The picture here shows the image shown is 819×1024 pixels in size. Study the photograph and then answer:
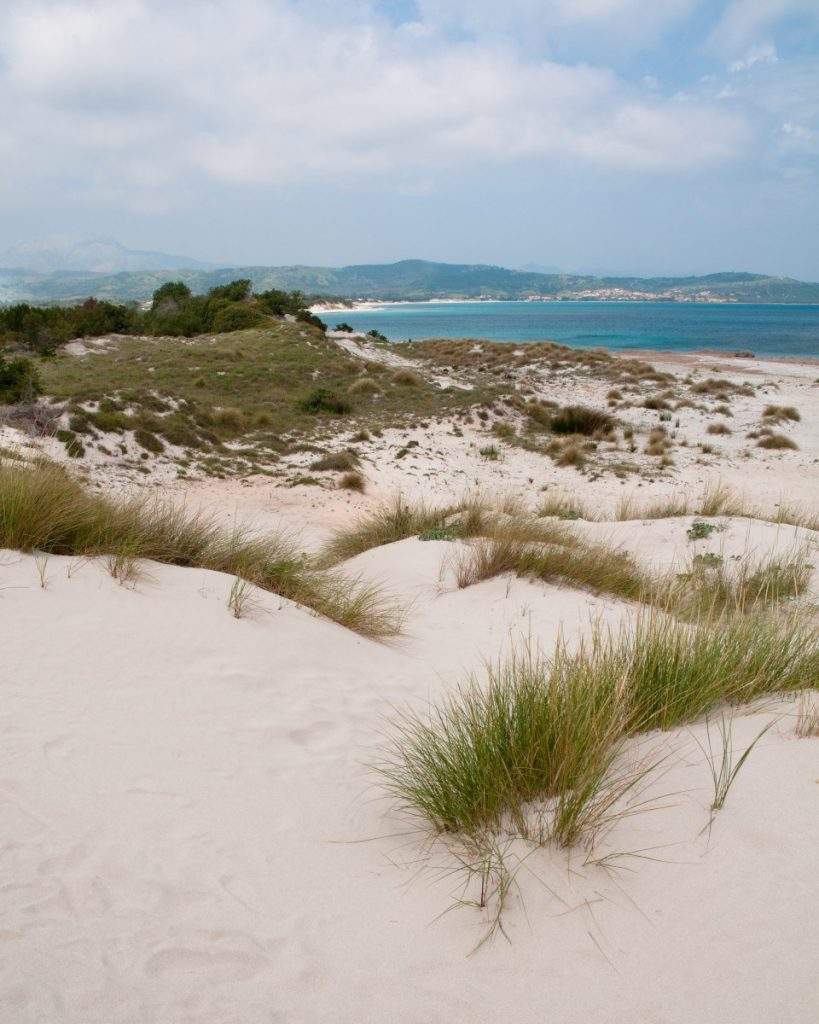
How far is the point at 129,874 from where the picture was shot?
1.97 meters

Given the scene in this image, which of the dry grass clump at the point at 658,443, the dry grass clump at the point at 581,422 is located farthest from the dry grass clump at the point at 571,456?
the dry grass clump at the point at 581,422

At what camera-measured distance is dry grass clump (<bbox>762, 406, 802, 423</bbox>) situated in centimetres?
2061

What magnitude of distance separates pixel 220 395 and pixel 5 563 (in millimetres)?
15704

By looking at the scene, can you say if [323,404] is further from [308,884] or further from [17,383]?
[308,884]

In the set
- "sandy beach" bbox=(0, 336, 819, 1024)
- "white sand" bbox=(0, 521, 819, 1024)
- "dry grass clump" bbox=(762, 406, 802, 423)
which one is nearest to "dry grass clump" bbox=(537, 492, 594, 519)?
"sandy beach" bbox=(0, 336, 819, 1024)

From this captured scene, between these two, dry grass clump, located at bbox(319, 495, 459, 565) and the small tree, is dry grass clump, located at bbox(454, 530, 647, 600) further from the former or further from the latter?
the small tree

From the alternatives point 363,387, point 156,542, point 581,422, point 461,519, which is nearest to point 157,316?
point 363,387

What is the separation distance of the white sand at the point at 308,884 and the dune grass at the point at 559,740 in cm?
11

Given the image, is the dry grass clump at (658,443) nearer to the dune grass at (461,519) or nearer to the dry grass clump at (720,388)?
the dune grass at (461,519)

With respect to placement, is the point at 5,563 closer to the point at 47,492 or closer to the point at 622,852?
the point at 47,492

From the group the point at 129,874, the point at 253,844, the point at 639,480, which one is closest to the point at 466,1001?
the point at 253,844

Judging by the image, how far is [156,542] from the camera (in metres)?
4.89

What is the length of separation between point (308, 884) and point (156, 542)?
3.42m

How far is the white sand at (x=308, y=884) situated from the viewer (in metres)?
1.58
